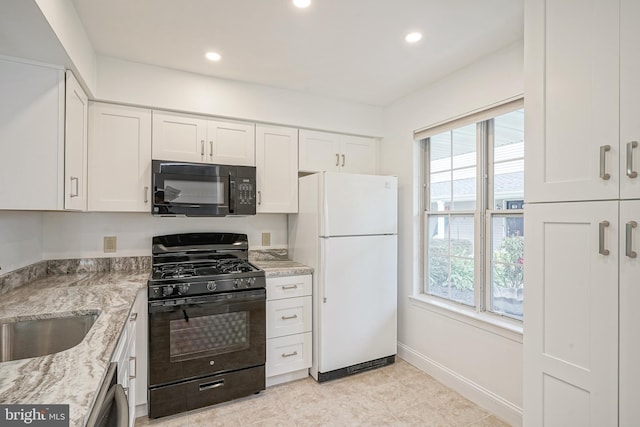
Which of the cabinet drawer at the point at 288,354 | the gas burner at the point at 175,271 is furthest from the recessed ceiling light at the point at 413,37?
the cabinet drawer at the point at 288,354

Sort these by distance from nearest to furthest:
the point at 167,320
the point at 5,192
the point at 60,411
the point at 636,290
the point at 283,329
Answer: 1. the point at 60,411
2. the point at 636,290
3. the point at 5,192
4. the point at 167,320
5. the point at 283,329

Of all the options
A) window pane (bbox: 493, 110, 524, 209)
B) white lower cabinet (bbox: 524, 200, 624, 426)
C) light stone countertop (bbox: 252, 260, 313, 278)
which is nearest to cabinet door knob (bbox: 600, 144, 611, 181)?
white lower cabinet (bbox: 524, 200, 624, 426)

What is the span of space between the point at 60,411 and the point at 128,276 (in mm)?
1830

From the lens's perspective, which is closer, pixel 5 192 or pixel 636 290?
pixel 636 290

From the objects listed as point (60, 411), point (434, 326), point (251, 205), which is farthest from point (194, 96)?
point (434, 326)

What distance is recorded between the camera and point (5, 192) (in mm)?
1648

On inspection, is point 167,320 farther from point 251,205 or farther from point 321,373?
point 321,373

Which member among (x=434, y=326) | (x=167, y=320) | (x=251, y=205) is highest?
(x=251, y=205)

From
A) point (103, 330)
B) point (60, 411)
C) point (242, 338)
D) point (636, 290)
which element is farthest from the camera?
point (242, 338)

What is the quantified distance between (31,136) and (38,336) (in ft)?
3.42

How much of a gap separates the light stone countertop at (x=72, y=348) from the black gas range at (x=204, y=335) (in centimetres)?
26

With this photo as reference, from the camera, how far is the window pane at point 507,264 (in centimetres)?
222

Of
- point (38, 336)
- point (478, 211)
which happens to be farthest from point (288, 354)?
point (478, 211)

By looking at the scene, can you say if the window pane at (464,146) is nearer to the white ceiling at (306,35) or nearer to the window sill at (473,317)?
the white ceiling at (306,35)
